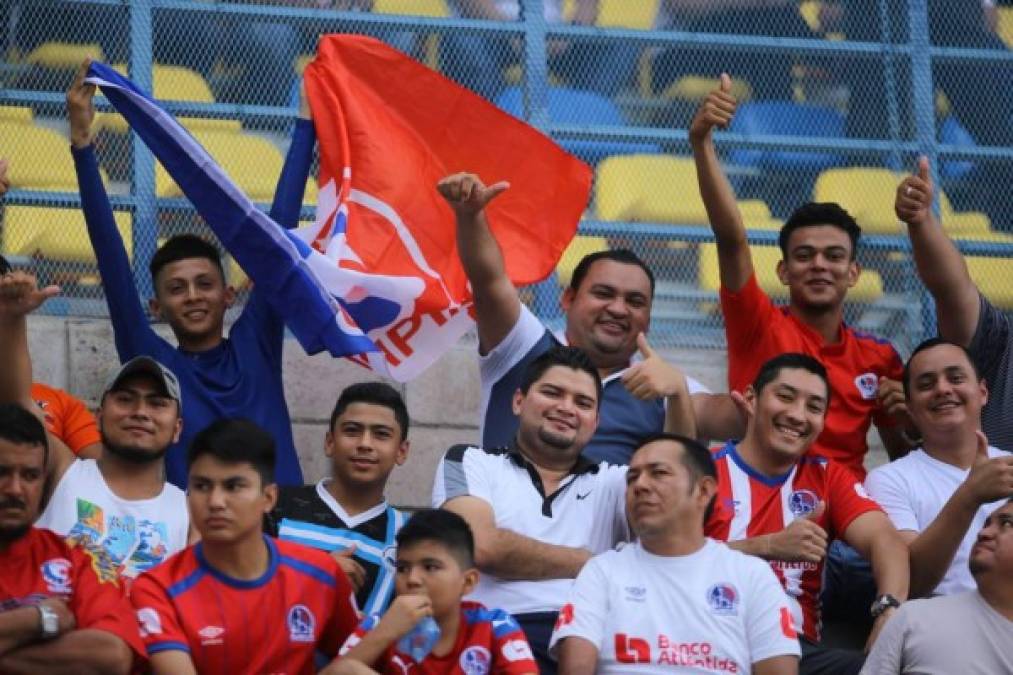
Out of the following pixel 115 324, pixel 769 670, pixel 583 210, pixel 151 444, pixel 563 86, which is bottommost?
pixel 769 670

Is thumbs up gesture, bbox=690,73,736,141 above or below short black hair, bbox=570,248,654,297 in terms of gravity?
above

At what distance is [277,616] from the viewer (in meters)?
5.92

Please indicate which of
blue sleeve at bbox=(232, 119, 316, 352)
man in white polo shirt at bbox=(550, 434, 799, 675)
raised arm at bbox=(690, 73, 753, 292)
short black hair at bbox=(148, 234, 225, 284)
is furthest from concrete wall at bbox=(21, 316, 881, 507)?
man in white polo shirt at bbox=(550, 434, 799, 675)

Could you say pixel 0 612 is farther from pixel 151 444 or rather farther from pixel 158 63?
pixel 158 63

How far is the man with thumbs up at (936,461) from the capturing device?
705 centimetres

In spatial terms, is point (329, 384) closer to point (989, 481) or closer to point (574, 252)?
point (574, 252)

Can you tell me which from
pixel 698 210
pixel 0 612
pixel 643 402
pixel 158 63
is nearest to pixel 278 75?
pixel 158 63

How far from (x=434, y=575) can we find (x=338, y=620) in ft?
1.15

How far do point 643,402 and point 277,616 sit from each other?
193 cm

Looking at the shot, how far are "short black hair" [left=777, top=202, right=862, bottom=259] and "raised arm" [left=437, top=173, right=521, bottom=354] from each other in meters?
1.17

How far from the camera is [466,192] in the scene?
277 inches

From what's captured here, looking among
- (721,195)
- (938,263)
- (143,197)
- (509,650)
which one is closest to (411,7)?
Answer: (143,197)

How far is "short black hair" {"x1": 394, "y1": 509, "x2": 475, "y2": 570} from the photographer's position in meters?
6.01

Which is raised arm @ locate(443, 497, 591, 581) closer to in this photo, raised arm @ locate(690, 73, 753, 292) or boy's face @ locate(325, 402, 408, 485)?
boy's face @ locate(325, 402, 408, 485)
